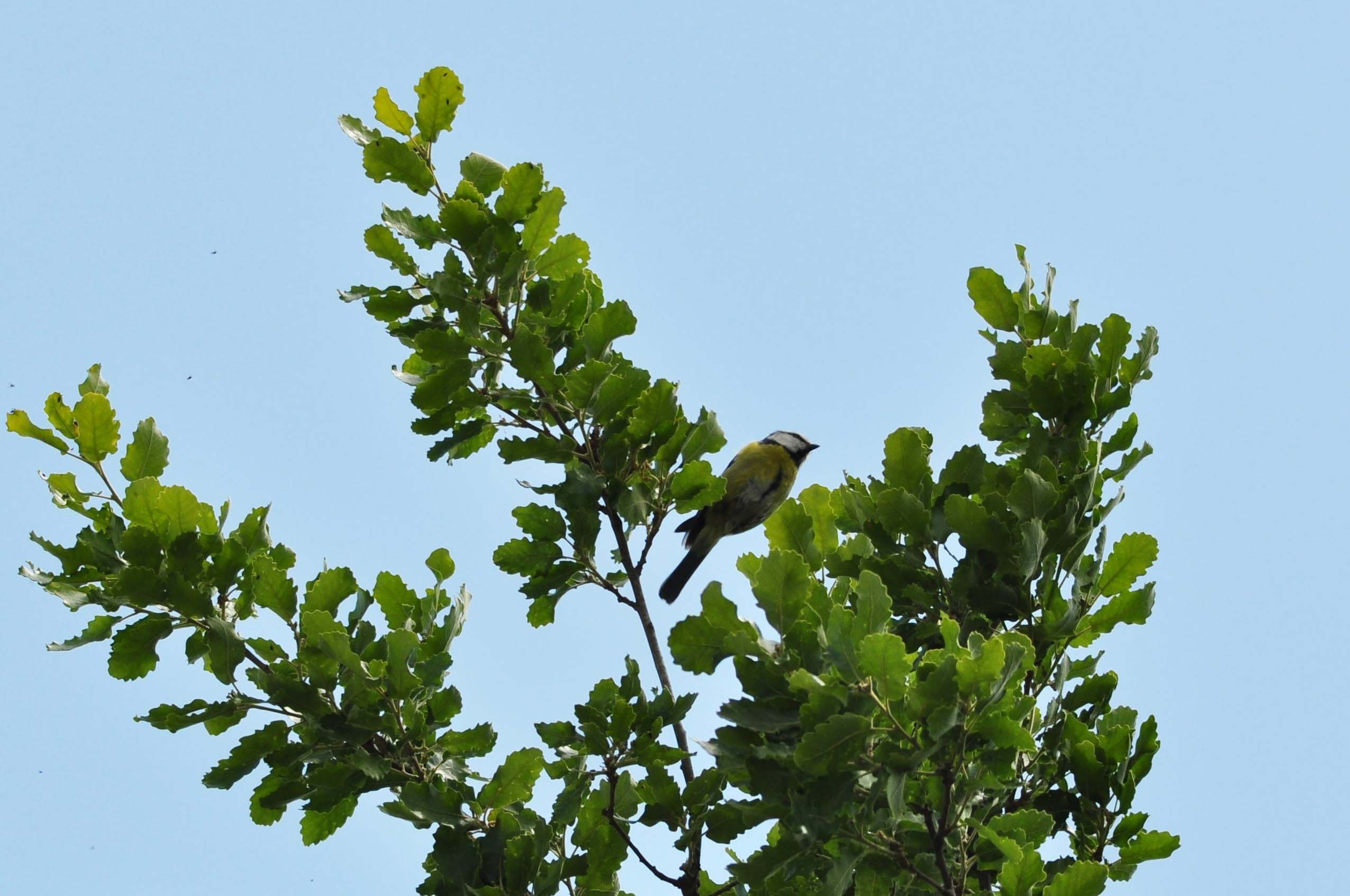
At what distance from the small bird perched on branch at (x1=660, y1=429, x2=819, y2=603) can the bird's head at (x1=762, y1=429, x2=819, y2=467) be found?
0.8 inches

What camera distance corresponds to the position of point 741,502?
7395mm

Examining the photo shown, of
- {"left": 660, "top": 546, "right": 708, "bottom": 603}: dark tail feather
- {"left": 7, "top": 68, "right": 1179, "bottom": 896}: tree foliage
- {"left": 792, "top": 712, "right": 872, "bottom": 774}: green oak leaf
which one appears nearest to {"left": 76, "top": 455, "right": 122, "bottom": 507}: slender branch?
{"left": 7, "top": 68, "right": 1179, "bottom": 896}: tree foliage

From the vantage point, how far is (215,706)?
341 centimetres

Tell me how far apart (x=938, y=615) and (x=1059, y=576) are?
368 millimetres

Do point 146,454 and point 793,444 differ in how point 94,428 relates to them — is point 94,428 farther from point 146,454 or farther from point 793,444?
point 793,444

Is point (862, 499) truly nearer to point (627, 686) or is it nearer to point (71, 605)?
point (627, 686)

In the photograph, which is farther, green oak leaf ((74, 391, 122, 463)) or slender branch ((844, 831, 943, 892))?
green oak leaf ((74, 391, 122, 463))

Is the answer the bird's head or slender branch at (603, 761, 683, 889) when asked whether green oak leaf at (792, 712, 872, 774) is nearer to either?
slender branch at (603, 761, 683, 889)

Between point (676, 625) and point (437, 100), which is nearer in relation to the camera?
point (676, 625)

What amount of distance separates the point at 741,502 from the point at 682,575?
57cm

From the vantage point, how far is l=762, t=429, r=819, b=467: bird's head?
7.84 meters

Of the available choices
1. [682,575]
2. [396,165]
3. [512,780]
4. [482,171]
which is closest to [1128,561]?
[512,780]

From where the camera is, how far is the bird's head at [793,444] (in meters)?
7.84

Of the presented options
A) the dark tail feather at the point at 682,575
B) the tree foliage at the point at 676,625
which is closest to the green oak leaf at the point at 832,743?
the tree foliage at the point at 676,625
